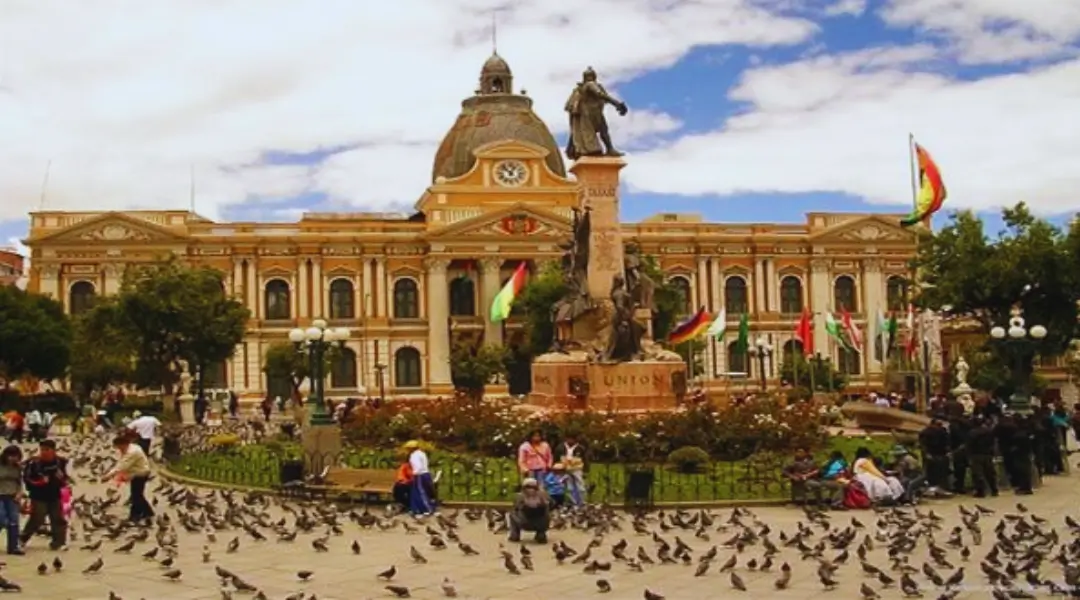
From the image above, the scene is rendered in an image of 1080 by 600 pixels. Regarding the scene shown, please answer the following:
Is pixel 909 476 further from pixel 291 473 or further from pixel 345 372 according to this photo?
pixel 345 372

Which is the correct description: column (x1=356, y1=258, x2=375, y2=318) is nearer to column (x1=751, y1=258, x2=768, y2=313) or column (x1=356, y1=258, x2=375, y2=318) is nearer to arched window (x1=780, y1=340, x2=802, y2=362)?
column (x1=751, y1=258, x2=768, y2=313)

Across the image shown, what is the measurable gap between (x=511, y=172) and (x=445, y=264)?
21.0ft

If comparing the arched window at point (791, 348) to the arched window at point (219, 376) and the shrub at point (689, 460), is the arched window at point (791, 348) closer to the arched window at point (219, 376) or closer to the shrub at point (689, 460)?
the arched window at point (219, 376)

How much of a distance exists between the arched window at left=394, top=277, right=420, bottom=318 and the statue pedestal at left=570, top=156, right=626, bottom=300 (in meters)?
40.1

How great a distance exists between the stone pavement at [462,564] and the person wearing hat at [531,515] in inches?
6.4

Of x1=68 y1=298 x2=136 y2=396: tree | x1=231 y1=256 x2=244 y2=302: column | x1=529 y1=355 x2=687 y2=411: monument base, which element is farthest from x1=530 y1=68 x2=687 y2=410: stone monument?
x1=231 y1=256 x2=244 y2=302: column

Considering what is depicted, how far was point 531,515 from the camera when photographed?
13789 mm

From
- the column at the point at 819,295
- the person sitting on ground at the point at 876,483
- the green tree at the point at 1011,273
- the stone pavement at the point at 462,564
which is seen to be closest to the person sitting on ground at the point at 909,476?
the person sitting on ground at the point at 876,483

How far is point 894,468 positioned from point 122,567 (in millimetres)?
10777

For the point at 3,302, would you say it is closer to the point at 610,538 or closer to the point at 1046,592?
the point at 610,538

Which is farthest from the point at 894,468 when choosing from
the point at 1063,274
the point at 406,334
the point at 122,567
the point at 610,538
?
the point at 406,334

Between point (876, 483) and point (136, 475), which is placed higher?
point (136, 475)

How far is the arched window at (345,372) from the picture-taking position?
2473 inches

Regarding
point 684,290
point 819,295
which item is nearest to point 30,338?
point 684,290
